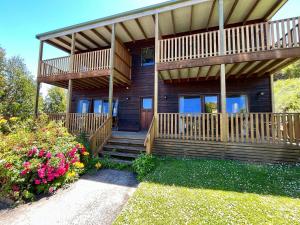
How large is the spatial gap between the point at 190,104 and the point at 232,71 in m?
2.78

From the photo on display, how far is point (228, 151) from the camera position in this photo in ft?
19.4

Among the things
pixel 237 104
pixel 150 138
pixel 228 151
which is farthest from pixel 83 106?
pixel 237 104

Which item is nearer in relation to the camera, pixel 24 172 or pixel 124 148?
pixel 24 172

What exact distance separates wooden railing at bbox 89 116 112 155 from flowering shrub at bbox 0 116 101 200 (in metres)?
1.03

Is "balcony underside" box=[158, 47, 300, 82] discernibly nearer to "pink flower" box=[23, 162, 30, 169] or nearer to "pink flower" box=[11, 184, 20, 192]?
"pink flower" box=[23, 162, 30, 169]

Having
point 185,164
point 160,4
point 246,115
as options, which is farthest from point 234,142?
point 160,4

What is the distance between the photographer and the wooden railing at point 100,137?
21.6 feet

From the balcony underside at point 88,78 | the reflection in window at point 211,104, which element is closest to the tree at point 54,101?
the balcony underside at point 88,78

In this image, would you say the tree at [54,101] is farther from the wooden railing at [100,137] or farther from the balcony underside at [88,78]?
the wooden railing at [100,137]

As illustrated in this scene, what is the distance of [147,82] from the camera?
10023 mm

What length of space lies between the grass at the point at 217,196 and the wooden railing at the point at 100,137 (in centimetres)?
304

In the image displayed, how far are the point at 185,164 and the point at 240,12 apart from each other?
7.72 metres

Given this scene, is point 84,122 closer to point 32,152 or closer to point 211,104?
point 32,152

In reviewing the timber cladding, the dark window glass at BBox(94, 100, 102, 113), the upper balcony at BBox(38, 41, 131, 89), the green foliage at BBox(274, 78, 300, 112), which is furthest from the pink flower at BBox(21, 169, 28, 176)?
the green foliage at BBox(274, 78, 300, 112)
